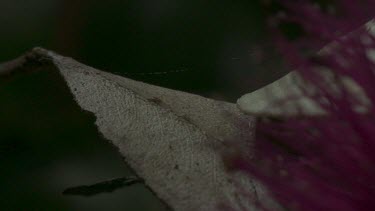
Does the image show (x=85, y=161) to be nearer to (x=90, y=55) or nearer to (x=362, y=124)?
(x=90, y=55)

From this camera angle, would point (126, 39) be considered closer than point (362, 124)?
No

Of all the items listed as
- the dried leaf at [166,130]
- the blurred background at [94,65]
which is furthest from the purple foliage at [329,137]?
the blurred background at [94,65]

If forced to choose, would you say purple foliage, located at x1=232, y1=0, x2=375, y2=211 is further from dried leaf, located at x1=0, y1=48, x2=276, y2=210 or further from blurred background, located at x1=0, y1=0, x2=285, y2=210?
blurred background, located at x1=0, y1=0, x2=285, y2=210

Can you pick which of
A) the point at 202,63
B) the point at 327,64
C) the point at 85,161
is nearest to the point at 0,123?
the point at 85,161

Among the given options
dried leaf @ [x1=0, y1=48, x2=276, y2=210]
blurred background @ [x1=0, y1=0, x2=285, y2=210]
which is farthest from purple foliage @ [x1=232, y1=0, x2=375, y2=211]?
blurred background @ [x1=0, y1=0, x2=285, y2=210]

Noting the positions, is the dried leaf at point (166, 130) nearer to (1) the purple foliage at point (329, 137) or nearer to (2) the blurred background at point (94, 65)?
(1) the purple foliage at point (329, 137)

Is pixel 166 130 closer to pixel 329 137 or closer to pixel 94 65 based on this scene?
pixel 329 137

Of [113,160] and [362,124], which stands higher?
[362,124]
